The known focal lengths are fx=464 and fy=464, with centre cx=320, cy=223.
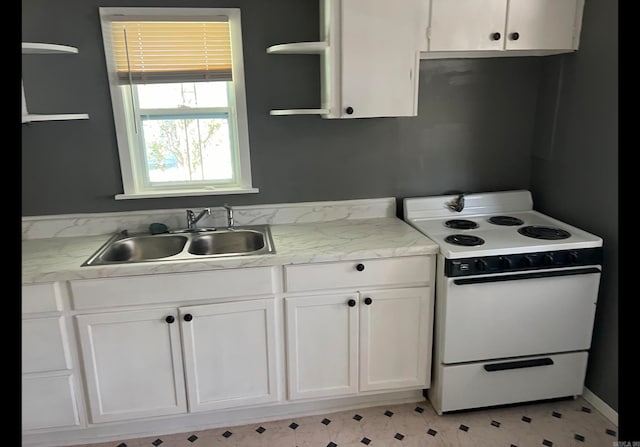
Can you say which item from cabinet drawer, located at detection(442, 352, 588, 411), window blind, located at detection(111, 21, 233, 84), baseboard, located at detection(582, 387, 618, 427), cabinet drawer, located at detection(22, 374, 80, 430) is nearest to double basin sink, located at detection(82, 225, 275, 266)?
cabinet drawer, located at detection(22, 374, 80, 430)

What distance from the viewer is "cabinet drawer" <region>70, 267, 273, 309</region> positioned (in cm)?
204

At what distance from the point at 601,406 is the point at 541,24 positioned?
1980mm

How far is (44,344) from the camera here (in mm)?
2057

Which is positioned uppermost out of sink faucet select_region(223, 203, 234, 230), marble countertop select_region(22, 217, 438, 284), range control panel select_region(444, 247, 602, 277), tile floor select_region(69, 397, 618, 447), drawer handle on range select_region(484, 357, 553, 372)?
sink faucet select_region(223, 203, 234, 230)

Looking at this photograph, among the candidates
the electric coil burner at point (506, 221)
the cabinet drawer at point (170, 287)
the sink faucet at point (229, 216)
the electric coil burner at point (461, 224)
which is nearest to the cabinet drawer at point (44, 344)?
the cabinet drawer at point (170, 287)

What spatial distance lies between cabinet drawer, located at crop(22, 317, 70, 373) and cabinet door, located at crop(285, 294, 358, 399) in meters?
1.01

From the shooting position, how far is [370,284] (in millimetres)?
2248

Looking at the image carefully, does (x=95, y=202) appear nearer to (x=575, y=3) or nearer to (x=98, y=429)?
(x=98, y=429)

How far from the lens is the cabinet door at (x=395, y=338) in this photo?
2289mm

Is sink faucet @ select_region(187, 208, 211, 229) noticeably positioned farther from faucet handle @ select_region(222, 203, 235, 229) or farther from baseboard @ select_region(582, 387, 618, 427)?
baseboard @ select_region(582, 387, 618, 427)

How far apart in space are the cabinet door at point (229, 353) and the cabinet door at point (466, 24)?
154 centimetres

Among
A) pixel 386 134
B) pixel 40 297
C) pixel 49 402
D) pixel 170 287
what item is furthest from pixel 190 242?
pixel 386 134

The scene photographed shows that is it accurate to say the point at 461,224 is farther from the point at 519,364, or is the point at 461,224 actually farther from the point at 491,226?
the point at 519,364
